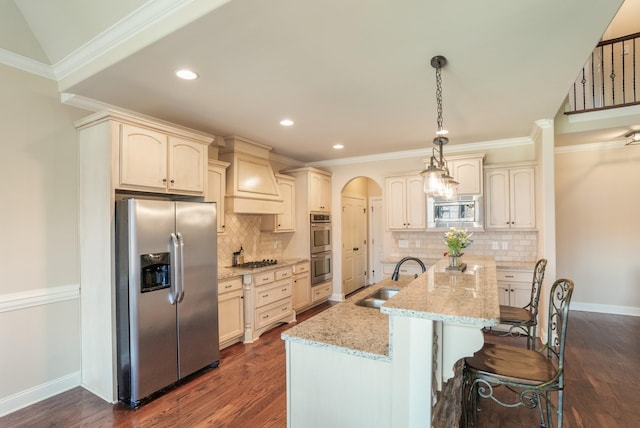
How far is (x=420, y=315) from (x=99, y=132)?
299 centimetres

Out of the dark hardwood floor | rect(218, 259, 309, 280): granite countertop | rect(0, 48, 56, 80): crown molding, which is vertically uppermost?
rect(0, 48, 56, 80): crown molding

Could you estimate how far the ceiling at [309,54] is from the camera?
1869 millimetres

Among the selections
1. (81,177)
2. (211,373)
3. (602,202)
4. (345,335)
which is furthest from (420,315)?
(602,202)

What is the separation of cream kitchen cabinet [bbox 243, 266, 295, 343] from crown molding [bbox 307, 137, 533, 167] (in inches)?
90.9

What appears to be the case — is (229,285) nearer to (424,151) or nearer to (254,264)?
(254,264)

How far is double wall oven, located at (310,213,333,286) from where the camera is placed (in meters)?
5.50

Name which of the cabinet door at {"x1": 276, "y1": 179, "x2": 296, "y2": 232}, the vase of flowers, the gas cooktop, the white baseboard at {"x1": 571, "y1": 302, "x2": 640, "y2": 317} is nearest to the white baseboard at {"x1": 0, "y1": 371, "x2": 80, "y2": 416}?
the gas cooktop

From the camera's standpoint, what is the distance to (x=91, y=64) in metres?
2.56

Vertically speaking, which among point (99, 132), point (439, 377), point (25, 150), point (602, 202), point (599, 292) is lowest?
point (599, 292)

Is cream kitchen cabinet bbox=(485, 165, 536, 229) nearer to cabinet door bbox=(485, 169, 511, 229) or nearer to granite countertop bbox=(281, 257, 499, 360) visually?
cabinet door bbox=(485, 169, 511, 229)

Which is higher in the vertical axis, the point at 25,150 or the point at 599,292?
the point at 25,150

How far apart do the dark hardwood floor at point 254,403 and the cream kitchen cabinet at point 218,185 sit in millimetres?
1655

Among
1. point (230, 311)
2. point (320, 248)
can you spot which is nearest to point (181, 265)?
point (230, 311)

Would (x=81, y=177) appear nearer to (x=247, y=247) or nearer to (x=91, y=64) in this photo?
(x=91, y=64)
